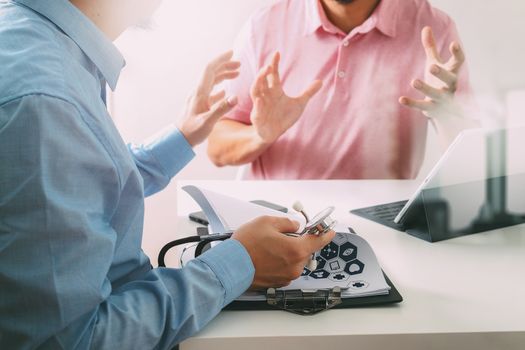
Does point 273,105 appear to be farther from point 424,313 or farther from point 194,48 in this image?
point 424,313

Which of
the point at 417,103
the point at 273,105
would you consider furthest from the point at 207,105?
the point at 417,103

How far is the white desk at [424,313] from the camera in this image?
744 mm

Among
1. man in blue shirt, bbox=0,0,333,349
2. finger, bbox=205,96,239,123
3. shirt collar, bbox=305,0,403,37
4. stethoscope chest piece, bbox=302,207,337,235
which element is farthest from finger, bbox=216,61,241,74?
stethoscope chest piece, bbox=302,207,337,235

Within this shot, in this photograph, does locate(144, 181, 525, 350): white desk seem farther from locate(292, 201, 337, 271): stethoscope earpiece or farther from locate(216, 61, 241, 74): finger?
locate(216, 61, 241, 74): finger

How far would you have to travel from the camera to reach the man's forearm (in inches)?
67.9

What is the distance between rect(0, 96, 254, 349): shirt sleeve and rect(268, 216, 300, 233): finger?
8.3 inches

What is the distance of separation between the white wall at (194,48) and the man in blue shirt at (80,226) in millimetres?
1404

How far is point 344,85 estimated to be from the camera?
6.14ft

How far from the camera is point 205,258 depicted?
2.65ft

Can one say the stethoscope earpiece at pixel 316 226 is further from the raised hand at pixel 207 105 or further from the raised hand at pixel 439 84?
the raised hand at pixel 439 84

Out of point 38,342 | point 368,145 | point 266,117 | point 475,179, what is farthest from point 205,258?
point 368,145

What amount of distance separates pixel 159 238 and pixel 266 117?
98 centimetres

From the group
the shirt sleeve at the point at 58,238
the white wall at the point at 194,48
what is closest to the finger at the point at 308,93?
the white wall at the point at 194,48

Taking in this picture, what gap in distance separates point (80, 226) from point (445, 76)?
3.55 feet
